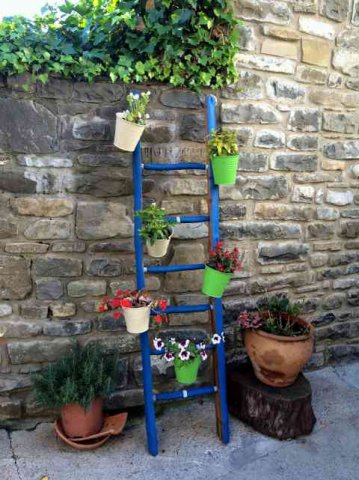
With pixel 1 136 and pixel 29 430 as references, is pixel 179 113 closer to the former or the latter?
pixel 1 136

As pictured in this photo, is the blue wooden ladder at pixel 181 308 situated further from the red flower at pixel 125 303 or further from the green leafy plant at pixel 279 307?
the green leafy plant at pixel 279 307

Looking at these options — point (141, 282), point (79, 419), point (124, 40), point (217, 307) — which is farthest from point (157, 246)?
point (124, 40)

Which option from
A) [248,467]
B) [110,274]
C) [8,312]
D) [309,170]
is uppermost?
[309,170]

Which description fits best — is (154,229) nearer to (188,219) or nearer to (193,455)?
(188,219)

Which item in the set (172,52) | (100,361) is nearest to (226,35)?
(172,52)

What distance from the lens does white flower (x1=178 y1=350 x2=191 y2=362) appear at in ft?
6.85

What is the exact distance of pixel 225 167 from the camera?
2.01m

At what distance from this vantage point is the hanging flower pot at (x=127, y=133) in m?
1.91

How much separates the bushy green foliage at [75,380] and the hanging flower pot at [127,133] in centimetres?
100

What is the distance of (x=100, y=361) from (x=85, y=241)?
0.59 meters

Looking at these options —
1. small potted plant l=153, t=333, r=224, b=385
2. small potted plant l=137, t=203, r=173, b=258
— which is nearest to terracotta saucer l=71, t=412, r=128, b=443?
small potted plant l=153, t=333, r=224, b=385

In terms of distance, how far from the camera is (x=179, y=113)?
229cm

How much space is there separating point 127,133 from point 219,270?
0.72 m

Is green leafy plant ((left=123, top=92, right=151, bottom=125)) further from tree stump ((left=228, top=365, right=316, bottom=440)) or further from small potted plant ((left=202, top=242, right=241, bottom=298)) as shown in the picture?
tree stump ((left=228, top=365, right=316, bottom=440))
